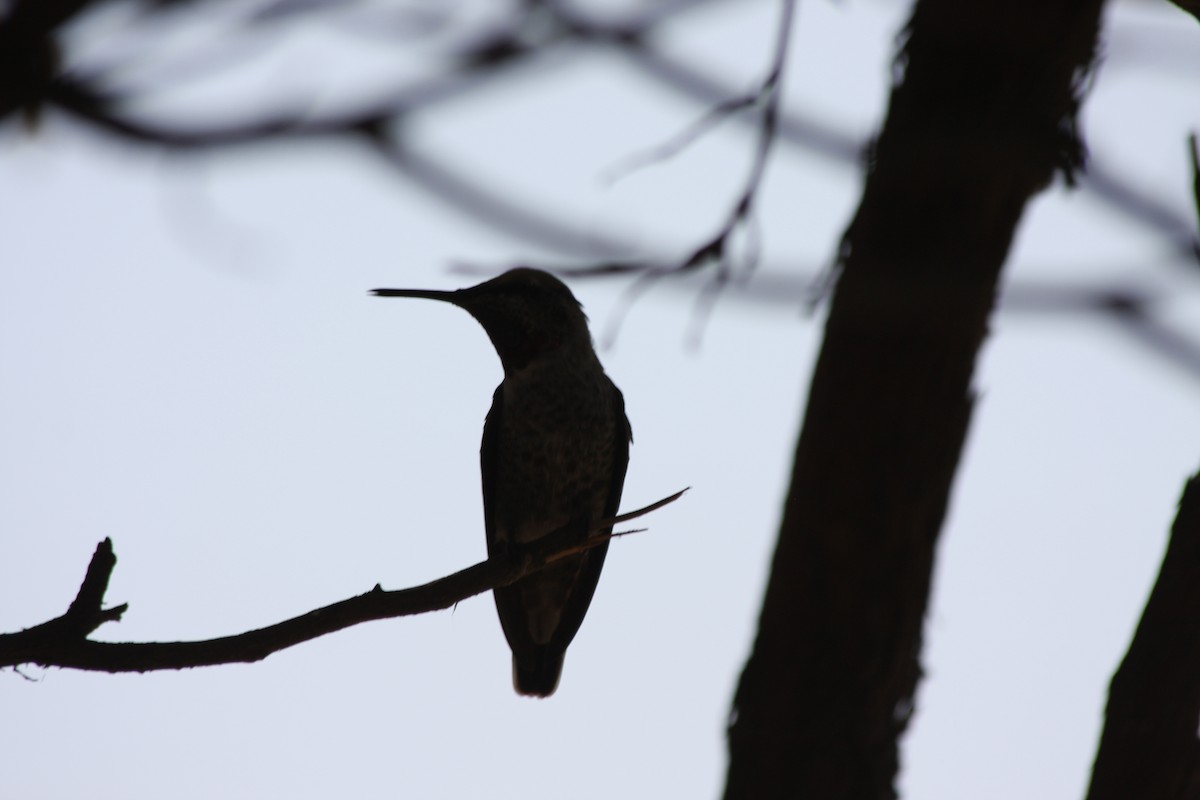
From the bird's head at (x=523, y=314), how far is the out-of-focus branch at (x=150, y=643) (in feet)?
7.04

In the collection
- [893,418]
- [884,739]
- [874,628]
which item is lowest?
[884,739]

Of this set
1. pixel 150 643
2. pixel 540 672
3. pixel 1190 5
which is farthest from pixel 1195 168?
pixel 540 672

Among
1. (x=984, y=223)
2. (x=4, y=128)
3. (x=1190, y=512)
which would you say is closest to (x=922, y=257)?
(x=984, y=223)

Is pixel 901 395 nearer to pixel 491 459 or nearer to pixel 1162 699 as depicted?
pixel 1162 699

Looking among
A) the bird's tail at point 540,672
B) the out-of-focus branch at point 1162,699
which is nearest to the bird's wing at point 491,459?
the bird's tail at point 540,672

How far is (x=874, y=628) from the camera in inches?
101

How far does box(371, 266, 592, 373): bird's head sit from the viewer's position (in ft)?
17.1

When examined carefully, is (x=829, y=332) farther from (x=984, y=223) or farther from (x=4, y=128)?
(x=4, y=128)

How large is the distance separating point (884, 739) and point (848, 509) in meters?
0.47

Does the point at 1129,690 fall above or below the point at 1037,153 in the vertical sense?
below

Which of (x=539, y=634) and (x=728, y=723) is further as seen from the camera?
(x=539, y=634)

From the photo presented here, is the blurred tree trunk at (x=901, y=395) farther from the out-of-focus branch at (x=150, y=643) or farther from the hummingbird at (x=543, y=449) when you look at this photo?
the hummingbird at (x=543, y=449)

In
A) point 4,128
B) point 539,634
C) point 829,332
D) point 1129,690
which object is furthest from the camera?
point 539,634

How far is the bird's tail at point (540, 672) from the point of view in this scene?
217 inches
